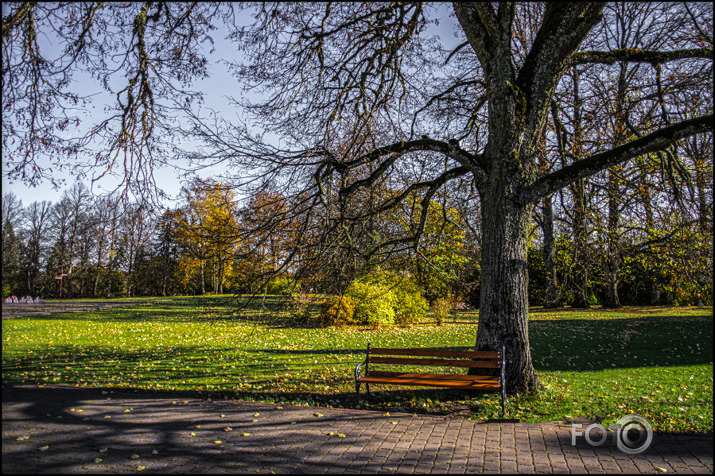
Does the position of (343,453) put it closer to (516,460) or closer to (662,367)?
(516,460)

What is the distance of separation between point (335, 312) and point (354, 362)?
6480mm

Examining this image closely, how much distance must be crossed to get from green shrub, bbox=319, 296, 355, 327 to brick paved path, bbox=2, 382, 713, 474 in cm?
1017

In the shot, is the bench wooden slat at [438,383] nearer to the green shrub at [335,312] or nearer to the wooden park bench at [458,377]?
the wooden park bench at [458,377]

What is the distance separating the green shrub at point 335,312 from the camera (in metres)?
16.3

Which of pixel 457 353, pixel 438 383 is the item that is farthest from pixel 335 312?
pixel 438 383

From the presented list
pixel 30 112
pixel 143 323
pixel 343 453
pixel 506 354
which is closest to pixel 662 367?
pixel 506 354

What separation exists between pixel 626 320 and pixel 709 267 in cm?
1112

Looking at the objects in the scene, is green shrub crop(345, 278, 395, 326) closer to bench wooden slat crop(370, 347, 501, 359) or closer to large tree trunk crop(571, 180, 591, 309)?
large tree trunk crop(571, 180, 591, 309)

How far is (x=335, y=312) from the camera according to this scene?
1627 centimetres

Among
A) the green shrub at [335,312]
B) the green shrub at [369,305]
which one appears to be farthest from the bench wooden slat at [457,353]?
the green shrub at [369,305]

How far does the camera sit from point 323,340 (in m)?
13.2

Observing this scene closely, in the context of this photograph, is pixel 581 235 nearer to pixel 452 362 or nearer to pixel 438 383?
pixel 452 362

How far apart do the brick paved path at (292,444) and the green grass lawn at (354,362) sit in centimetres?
87

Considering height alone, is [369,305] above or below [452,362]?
below
